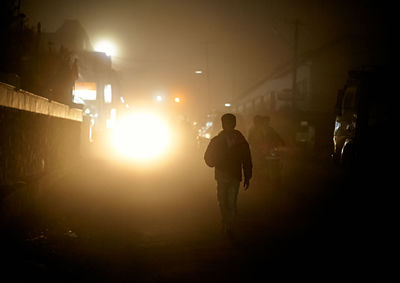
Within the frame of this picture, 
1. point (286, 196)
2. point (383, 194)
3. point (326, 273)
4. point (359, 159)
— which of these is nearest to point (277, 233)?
point (326, 273)

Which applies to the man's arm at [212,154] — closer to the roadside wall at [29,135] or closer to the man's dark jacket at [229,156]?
the man's dark jacket at [229,156]

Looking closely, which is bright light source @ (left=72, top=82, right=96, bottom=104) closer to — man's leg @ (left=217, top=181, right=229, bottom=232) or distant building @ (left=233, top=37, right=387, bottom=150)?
distant building @ (left=233, top=37, right=387, bottom=150)

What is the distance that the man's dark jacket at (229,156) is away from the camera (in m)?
6.66

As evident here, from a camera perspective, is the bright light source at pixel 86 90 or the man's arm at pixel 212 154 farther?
the bright light source at pixel 86 90

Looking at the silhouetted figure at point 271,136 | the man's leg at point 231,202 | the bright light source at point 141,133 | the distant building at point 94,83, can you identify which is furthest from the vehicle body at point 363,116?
the distant building at point 94,83

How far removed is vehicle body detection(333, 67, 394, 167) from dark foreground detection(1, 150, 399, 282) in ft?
2.10

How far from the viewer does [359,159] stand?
9.64 m

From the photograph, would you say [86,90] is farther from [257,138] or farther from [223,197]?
[223,197]

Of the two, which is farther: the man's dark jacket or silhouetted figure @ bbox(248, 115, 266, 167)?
silhouetted figure @ bbox(248, 115, 266, 167)

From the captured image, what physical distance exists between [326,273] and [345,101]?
8.02 m

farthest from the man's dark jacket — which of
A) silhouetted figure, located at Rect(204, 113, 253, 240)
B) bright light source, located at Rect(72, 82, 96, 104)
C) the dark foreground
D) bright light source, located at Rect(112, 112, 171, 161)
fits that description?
bright light source, located at Rect(72, 82, 96, 104)

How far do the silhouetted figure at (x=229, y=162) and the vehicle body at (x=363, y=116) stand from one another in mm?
3622

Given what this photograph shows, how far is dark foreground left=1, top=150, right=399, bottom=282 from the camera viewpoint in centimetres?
500

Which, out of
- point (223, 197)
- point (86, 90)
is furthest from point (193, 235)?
point (86, 90)
